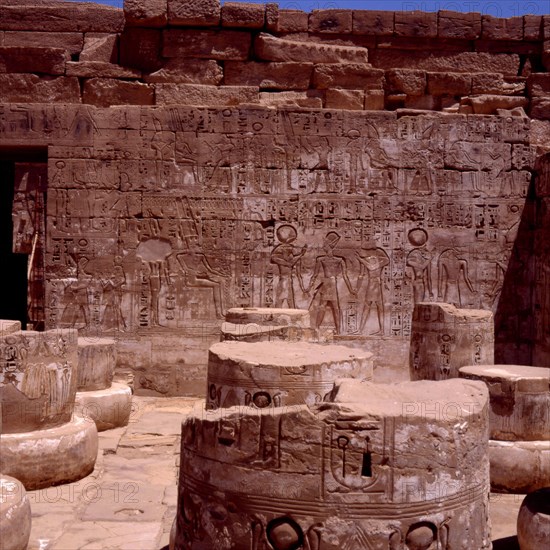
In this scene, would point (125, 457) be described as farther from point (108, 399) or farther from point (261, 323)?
point (261, 323)

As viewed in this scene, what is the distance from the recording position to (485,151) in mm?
9648

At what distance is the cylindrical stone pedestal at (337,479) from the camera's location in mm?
2748

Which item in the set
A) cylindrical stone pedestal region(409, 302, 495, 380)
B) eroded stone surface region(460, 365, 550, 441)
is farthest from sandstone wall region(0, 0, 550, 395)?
eroded stone surface region(460, 365, 550, 441)

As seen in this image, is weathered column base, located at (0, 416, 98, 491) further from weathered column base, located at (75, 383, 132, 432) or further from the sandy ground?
weathered column base, located at (75, 383, 132, 432)

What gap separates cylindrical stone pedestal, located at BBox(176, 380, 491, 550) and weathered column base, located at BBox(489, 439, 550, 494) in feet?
8.59

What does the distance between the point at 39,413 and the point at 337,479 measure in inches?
131

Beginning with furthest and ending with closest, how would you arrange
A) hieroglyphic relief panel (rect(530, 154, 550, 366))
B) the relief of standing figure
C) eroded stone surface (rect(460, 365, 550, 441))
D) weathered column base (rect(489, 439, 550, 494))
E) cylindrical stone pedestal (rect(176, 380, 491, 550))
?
the relief of standing figure → hieroglyphic relief panel (rect(530, 154, 550, 366)) → eroded stone surface (rect(460, 365, 550, 441)) → weathered column base (rect(489, 439, 550, 494)) → cylindrical stone pedestal (rect(176, 380, 491, 550))

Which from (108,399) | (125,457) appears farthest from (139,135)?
(125,457)

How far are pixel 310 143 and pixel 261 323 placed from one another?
311 cm

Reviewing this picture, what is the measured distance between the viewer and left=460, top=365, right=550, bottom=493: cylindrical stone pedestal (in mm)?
5414

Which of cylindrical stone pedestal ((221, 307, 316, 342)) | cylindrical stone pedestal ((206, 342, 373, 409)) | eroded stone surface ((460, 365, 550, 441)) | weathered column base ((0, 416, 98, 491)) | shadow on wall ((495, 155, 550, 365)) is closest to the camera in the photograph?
cylindrical stone pedestal ((206, 342, 373, 409))

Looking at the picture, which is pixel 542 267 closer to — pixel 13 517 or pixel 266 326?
pixel 266 326

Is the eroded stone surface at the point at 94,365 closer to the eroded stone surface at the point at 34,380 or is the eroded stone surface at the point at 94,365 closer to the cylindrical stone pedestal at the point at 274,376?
the eroded stone surface at the point at 34,380

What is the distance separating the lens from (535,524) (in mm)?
3861
